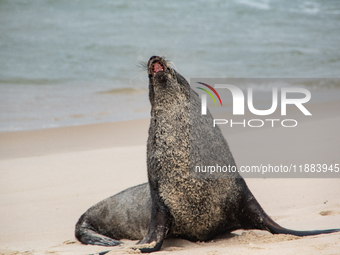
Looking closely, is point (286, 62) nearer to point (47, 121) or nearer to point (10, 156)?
point (47, 121)

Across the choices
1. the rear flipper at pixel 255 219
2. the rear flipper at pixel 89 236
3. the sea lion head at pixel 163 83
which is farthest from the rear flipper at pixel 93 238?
the sea lion head at pixel 163 83

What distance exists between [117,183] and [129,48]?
1553 centimetres

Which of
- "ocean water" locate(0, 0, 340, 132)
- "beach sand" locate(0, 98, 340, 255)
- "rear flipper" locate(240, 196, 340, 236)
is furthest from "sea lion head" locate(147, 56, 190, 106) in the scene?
"ocean water" locate(0, 0, 340, 132)

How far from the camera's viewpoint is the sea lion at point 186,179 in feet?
10.8

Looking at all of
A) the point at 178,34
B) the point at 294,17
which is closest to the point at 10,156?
the point at 178,34

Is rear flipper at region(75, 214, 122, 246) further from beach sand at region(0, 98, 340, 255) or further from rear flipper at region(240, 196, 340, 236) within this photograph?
rear flipper at region(240, 196, 340, 236)

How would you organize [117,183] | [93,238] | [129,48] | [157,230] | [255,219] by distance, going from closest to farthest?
[157,230] < [255,219] < [93,238] < [117,183] < [129,48]

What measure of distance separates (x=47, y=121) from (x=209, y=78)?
7.28m

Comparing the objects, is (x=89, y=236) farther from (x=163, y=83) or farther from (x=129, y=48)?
(x=129, y=48)

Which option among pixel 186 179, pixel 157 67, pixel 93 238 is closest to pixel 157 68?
pixel 157 67

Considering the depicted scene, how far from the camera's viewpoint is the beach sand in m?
3.40

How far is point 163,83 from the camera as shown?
11.4ft

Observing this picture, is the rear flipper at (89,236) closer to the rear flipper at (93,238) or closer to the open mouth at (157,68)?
the rear flipper at (93,238)

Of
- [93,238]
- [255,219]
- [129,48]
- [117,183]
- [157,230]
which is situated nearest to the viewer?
[157,230]
